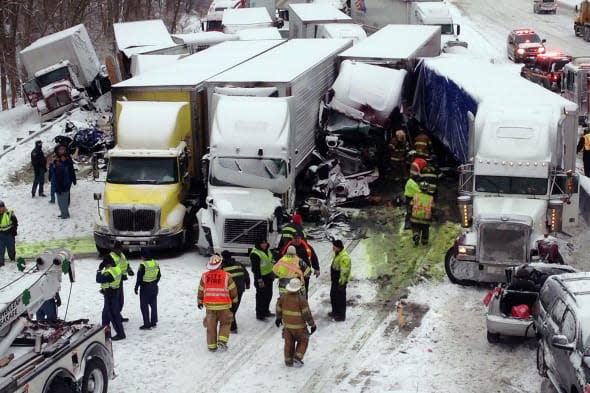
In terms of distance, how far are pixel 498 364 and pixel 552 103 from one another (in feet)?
24.5

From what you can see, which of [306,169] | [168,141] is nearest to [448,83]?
[306,169]

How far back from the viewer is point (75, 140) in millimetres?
29344

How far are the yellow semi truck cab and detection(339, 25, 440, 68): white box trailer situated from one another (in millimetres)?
7490

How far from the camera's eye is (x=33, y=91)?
34438mm

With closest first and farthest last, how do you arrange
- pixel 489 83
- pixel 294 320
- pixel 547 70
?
pixel 294 320, pixel 489 83, pixel 547 70

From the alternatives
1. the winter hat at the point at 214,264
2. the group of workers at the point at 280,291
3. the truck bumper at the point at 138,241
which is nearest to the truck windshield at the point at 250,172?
the truck bumper at the point at 138,241

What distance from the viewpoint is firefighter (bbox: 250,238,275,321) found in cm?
1572

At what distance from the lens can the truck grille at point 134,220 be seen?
19.6m

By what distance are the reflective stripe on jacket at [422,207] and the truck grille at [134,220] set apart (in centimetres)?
577

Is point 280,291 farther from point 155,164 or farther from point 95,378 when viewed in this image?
point 155,164

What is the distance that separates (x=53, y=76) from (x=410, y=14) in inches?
762

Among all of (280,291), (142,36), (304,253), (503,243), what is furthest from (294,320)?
(142,36)

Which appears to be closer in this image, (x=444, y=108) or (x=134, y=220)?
(x=134, y=220)

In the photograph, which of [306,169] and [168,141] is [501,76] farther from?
[168,141]
